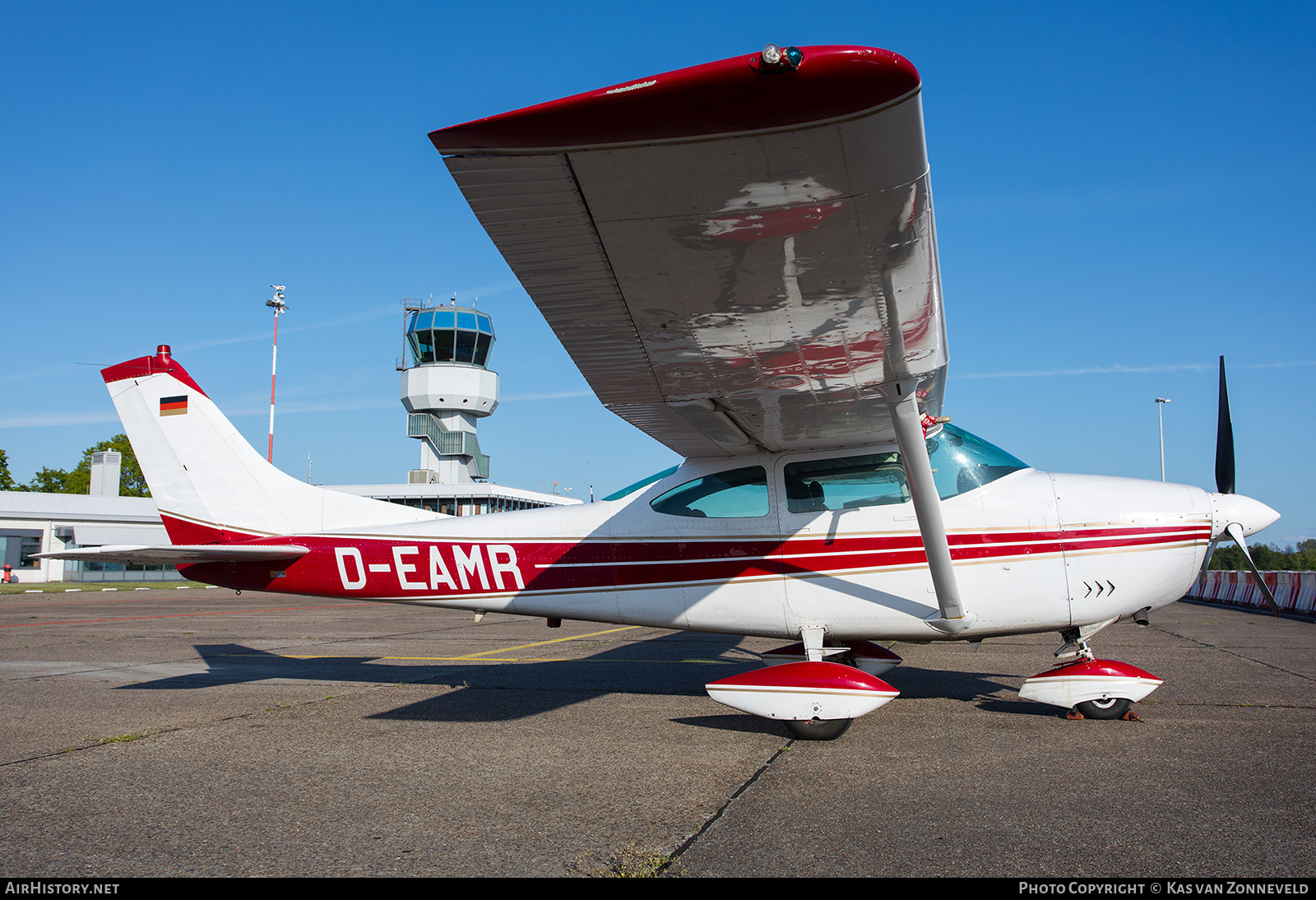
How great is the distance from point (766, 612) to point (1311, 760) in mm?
3349

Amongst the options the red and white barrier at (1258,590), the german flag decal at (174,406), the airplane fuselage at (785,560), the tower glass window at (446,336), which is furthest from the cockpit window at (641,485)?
the tower glass window at (446,336)

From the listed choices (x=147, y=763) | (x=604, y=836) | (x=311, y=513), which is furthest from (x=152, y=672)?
(x=604, y=836)

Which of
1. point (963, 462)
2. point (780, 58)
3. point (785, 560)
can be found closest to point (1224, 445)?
point (963, 462)

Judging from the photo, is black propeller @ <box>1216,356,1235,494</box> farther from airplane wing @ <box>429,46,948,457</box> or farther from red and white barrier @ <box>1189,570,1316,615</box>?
red and white barrier @ <box>1189,570,1316,615</box>

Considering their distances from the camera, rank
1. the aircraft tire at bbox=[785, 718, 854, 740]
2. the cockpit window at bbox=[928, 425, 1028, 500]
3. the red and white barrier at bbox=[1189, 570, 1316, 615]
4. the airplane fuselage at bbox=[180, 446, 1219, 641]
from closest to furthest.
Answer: the aircraft tire at bbox=[785, 718, 854, 740] → the airplane fuselage at bbox=[180, 446, 1219, 641] → the cockpit window at bbox=[928, 425, 1028, 500] → the red and white barrier at bbox=[1189, 570, 1316, 615]

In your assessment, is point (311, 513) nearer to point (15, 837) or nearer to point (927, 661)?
point (15, 837)

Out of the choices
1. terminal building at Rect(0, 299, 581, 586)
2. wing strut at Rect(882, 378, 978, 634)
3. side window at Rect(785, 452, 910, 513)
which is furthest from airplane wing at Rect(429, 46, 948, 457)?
terminal building at Rect(0, 299, 581, 586)

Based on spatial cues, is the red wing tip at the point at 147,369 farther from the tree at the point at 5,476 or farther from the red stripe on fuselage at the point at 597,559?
the tree at the point at 5,476

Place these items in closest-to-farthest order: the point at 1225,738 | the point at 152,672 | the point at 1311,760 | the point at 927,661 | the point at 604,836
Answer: the point at 604,836 < the point at 1311,760 < the point at 1225,738 < the point at 152,672 < the point at 927,661

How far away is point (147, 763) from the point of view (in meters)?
4.62

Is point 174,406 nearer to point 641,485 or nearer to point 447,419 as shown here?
point 641,485

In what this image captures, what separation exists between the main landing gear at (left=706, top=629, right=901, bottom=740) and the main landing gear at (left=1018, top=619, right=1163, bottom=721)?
4.38 feet

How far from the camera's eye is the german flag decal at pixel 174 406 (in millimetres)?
7289

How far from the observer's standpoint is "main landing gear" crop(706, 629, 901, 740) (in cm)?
515
